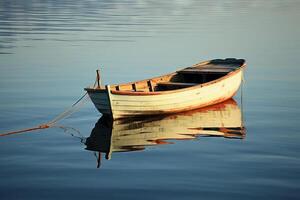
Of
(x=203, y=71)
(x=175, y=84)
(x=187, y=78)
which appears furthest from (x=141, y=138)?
(x=187, y=78)

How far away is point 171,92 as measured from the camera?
65.8ft

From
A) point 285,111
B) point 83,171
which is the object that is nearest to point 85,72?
point 285,111

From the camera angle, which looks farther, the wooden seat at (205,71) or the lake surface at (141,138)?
the wooden seat at (205,71)

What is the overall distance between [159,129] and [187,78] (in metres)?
6.33

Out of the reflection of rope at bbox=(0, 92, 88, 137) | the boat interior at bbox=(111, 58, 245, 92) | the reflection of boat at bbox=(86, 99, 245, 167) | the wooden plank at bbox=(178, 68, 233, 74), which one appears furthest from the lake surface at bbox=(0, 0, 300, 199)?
the wooden plank at bbox=(178, 68, 233, 74)

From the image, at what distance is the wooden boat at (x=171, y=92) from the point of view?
19.2m

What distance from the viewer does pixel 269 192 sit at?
12516 millimetres

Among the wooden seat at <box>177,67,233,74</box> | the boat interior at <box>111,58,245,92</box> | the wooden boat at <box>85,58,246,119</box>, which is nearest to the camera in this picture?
the wooden boat at <box>85,58,246,119</box>

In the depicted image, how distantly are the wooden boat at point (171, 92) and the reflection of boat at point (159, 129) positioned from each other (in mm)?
372

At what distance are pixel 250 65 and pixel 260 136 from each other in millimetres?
15971

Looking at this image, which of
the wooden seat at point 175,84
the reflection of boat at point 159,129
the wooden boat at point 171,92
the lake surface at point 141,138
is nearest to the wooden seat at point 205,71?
the wooden boat at point 171,92

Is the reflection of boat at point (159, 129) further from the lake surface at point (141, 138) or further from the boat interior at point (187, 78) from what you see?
the boat interior at point (187, 78)

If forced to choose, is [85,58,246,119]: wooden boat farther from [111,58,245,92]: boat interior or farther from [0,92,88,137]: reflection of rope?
[0,92,88,137]: reflection of rope

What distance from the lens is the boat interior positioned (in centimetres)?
2175
